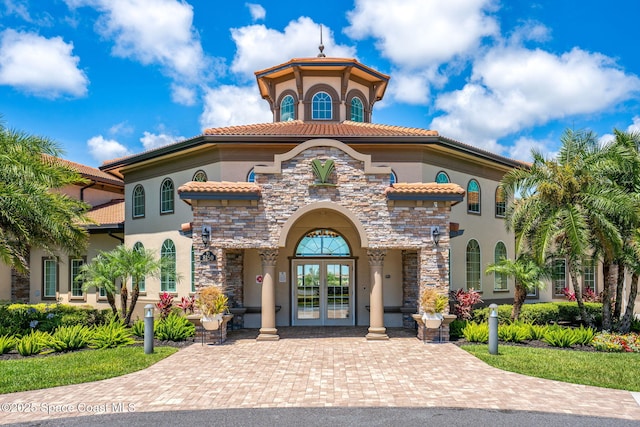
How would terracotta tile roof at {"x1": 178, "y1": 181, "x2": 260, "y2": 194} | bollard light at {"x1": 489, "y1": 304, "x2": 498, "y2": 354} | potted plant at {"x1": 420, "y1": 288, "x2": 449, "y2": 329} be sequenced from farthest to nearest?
terracotta tile roof at {"x1": 178, "y1": 181, "x2": 260, "y2": 194} → potted plant at {"x1": 420, "y1": 288, "x2": 449, "y2": 329} → bollard light at {"x1": 489, "y1": 304, "x2": 498, "y2": 354}

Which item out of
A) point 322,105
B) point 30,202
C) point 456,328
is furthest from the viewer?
point 322,105

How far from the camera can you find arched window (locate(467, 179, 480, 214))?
2161cm

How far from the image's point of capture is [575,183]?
15672 mm

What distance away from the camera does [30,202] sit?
48.4 feet

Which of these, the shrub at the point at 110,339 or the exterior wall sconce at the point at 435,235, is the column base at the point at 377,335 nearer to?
the exterior wall sconce at the point at 435,235

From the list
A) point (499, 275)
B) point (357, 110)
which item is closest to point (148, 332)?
point (357, 110)

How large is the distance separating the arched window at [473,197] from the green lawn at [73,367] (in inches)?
527

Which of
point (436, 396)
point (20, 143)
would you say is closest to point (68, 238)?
point (20, 143)

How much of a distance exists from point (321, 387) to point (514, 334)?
775 cm

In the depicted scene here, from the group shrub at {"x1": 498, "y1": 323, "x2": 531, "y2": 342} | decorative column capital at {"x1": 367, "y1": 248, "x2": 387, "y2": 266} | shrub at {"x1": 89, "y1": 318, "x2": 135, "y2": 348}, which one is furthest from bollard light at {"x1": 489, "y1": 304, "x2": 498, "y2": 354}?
shrub at {"x1": 89, "y1": 318, "x2": 135, "y2": 348}

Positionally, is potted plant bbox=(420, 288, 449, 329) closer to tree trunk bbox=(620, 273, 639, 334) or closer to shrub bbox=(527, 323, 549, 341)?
shrub bbox=(527, 323, 549, 341)

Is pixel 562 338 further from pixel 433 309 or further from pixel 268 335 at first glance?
pixel 268 335

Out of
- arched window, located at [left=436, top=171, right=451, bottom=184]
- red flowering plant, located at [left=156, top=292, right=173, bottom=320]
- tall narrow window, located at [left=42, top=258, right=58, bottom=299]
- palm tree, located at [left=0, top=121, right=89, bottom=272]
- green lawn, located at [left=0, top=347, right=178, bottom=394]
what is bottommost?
green lawn, located at [left=0, top=347, right=178, bottom=394]

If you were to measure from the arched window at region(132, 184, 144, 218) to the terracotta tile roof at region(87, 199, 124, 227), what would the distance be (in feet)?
4.14
